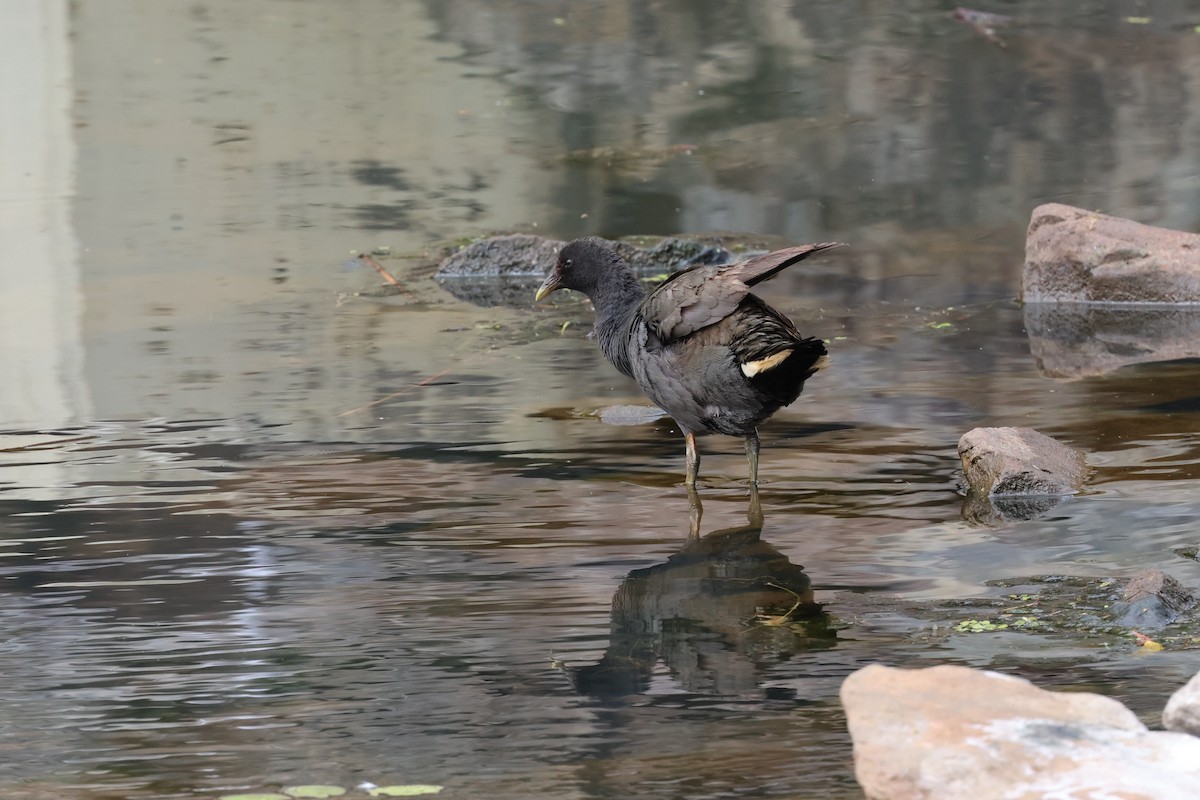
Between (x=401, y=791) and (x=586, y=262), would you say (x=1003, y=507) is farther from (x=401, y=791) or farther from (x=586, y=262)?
(x=401, y=791)

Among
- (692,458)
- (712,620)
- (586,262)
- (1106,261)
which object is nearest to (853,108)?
(1106,261)

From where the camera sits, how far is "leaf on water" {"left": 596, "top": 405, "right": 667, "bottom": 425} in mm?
8633

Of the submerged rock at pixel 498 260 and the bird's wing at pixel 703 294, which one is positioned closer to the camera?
the bird's wing at pixel 703 294

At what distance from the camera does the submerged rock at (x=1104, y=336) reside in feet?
31.4

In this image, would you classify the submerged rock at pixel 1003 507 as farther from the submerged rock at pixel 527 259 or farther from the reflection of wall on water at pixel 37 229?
the submerged rock at pixel 527 259

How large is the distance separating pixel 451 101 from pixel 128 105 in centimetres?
335

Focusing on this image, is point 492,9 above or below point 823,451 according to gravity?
above

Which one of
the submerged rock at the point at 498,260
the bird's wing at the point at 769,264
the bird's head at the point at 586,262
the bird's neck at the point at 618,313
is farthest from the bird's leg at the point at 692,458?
the submerged rock at the point at 498,260

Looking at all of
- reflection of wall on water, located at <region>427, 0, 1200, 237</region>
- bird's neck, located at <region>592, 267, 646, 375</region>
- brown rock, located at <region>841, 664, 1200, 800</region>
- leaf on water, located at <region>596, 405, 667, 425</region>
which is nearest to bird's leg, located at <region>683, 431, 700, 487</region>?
bird's neck, located at <region>592, 267, 646, 375</region>

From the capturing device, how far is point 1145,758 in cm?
361

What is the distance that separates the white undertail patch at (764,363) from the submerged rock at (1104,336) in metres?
3.34

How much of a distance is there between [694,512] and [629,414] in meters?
1.71

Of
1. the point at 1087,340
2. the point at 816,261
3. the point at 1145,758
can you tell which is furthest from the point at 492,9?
the point at 1145,758

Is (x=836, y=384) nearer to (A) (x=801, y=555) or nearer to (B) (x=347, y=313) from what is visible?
(A) (x=801, y=555)
